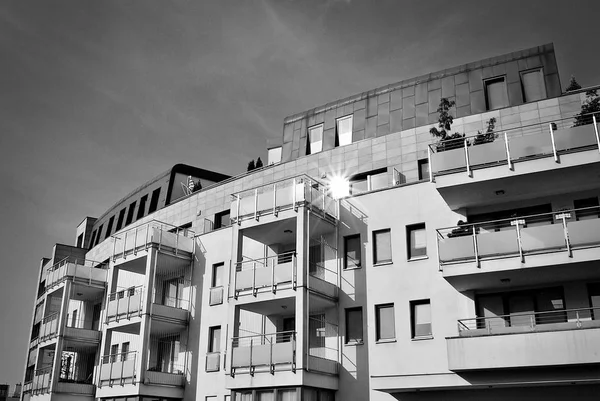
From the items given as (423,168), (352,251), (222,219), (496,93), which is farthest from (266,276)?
(496,93)

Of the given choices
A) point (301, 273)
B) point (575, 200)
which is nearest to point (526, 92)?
point (575, 200)

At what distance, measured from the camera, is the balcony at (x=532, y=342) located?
19.1 m

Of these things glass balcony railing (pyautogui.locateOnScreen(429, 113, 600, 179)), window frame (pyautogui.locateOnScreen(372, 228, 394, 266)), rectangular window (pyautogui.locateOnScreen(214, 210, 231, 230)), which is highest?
rectangular window (pyautogui.locateOnScreen(214, 210, 231, 230))

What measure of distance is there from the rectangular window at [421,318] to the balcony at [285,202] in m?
5.28

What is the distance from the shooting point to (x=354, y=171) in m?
29.9

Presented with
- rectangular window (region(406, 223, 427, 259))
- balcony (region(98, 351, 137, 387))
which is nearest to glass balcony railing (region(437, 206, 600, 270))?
rectangular window (region(406, 223, 427, 259))

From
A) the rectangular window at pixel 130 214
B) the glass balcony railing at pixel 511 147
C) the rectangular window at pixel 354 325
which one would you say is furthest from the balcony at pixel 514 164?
the rectangular window at pixel 130 214

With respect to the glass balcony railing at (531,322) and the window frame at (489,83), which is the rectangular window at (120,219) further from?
the glass balcony railing at (531,322)

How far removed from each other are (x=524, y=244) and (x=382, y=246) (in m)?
6.55

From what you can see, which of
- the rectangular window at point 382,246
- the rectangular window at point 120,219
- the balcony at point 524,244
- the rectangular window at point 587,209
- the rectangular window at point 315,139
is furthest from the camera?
the rectangular window at point 120,219

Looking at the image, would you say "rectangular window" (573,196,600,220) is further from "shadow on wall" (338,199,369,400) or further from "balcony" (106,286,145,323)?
"balcony" (106,286,145,323)

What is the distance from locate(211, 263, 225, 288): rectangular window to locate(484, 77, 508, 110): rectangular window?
1463cm

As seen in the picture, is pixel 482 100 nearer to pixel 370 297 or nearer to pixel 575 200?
pixel 575 200

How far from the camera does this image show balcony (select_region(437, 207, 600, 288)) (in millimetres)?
20406
